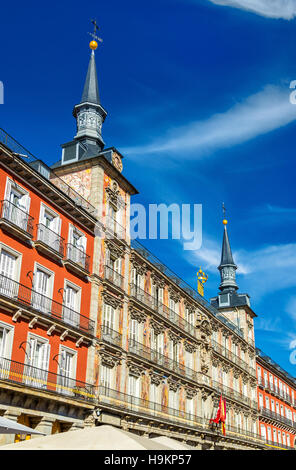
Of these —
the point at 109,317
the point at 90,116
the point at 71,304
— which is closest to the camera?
the point at 71,304

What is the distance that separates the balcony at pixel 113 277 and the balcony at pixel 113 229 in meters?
2.27

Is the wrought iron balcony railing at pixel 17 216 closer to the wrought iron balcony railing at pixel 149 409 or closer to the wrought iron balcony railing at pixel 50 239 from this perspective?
the wrought iron balcony railing at pixel 50 239

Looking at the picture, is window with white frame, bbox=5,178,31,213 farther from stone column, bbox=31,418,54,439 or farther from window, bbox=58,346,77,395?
stone column, bbox=31,418,54,439

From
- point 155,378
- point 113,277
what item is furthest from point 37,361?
point 155,378

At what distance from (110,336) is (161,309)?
29.2 ft

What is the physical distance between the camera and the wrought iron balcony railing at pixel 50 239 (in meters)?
28.9

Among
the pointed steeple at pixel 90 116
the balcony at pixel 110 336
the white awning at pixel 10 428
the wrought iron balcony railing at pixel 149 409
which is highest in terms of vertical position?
the pointed steeple at pixel 90 116

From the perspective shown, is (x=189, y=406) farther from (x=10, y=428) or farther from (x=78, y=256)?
(x=10, y=428)

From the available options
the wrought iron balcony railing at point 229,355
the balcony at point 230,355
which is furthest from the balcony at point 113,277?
A: the wrought iron balcony railing at point 229,355

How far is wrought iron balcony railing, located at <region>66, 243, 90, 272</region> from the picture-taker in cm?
3138

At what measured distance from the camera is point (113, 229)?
36438mm

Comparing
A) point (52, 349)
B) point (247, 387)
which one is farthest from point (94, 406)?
point (247, 387)

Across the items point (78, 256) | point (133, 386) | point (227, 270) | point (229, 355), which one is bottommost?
point (133, 386)

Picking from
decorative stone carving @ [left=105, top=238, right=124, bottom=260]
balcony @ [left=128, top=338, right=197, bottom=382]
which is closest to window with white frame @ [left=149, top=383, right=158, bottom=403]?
balcony @ [left=128, top=338, right=197, bottom=382]
